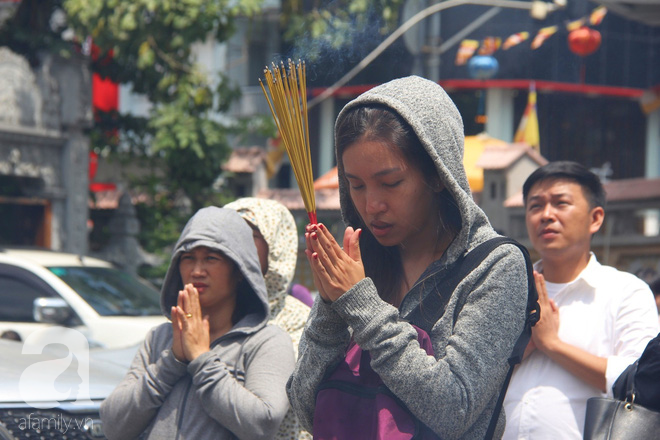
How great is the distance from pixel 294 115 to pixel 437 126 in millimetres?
285

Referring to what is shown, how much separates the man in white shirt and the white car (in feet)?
12.2

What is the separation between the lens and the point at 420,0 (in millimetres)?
10312

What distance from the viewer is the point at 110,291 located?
6961mm

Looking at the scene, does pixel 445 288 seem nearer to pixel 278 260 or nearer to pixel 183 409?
pixel 183 409

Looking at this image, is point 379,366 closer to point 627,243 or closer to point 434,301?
point 434,301

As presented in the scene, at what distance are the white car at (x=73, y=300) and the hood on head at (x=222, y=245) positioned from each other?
3095 mm

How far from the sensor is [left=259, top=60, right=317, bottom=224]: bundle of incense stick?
176 cm

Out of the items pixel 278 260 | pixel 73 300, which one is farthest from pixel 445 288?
pixel 73 300

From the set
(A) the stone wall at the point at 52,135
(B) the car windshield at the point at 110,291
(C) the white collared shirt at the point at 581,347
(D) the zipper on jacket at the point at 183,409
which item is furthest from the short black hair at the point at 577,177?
(A) the stone wall at the point at 52,135

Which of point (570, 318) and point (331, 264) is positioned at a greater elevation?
point (331, 264)

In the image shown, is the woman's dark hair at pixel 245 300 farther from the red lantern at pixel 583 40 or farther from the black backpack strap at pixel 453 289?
the red lantern at pixel 583 40

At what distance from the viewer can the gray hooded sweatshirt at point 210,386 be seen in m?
2.52

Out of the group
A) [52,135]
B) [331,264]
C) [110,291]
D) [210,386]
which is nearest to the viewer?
[331,264]

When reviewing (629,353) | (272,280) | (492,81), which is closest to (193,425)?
(272,280)
